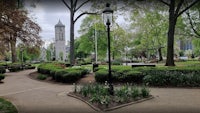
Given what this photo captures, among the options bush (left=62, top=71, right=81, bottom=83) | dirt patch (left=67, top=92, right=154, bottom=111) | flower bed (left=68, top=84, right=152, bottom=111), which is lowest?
dirt patch (left=67, top=92, right=154, bottom=111)

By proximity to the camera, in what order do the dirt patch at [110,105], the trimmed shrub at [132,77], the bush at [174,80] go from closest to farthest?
the dirt patch at [110,105], the bush at [174,80], the trimmed shrub at [132,77]

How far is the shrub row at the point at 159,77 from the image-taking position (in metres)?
12.1

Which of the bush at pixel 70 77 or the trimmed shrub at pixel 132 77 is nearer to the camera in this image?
the trimmed shrub at pixel 132 77

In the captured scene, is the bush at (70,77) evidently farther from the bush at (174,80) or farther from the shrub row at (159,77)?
the bush at (174,80)

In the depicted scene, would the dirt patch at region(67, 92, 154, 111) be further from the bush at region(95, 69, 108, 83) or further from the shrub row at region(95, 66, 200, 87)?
the bush at region(95, 69, 108, 83)

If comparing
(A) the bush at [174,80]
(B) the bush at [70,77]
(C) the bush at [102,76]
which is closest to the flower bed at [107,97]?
(A) the bush at [174,80]

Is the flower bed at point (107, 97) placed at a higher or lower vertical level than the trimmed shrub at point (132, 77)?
lower

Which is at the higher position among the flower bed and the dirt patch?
the flower bed

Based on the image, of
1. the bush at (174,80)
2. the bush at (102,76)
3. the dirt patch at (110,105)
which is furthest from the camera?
the bush at (102,76)

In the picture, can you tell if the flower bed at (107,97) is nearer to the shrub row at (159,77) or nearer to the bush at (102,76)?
the shrub row at (159,77)

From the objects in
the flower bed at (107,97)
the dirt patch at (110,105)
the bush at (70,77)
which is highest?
the bush at (70,77)

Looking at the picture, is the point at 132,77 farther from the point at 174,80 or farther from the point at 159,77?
the point at 174,80

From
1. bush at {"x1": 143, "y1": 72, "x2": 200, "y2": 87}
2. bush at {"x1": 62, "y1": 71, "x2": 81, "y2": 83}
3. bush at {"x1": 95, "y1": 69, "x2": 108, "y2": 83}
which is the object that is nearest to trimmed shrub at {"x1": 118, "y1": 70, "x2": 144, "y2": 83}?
bush at {"x1": 143, "y1": 72, "x2": 200, "y2": 87}

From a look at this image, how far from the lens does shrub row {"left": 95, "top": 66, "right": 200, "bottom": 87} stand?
39.6 feet
